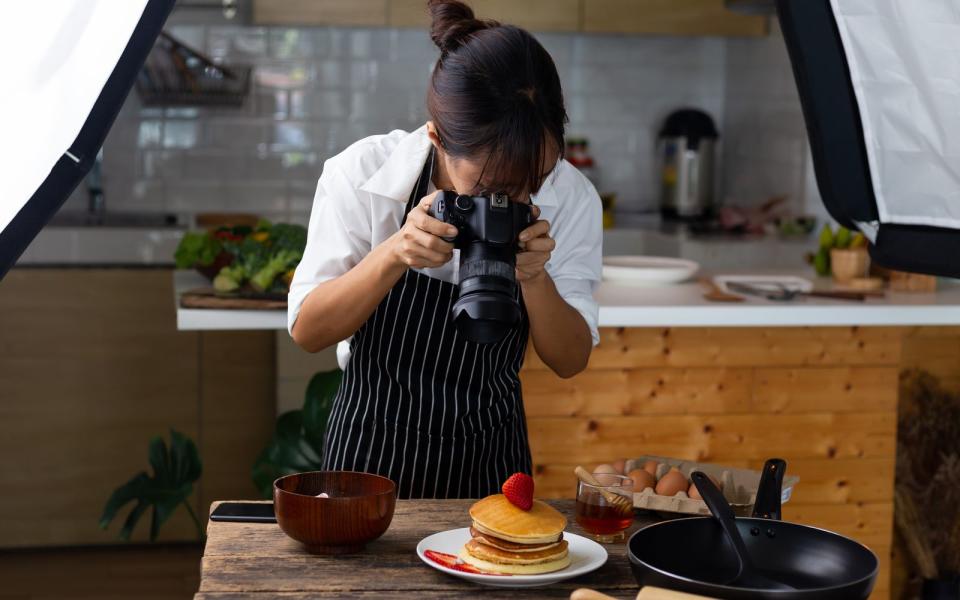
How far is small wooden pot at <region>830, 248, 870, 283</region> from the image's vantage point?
10.4ft

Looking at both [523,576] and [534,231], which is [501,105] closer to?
[534,231]


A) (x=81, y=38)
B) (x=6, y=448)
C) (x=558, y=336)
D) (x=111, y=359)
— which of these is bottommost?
(x=6, y=448)

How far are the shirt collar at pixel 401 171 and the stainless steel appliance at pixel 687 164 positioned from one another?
3524 millimetres

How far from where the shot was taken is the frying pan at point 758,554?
1.14 meters

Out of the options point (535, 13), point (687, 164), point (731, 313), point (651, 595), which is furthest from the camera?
point (687, 164)

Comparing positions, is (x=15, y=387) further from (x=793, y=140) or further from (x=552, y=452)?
(x=793, y=140)

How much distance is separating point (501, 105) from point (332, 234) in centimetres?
39

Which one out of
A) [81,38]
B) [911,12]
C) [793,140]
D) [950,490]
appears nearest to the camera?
[81,38]

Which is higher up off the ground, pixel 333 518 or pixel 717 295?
pixel 717 295

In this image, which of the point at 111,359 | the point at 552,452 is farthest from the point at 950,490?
the point at 111,359

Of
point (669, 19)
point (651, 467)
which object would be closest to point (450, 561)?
point (651, 467)

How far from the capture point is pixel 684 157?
5.07 m

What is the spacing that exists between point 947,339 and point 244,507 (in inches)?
99.0

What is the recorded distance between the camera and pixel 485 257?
125 cm
